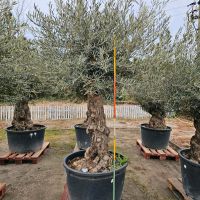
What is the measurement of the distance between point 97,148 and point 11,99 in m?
2.05

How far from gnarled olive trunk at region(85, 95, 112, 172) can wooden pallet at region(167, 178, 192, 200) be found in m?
1.25

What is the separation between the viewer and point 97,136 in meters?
3.49

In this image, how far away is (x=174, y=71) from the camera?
3436mm

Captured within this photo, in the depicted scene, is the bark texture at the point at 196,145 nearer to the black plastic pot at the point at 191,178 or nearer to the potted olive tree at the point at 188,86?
the potted olive tree at the point at 188,86

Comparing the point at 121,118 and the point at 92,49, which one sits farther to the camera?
the point at 121,118

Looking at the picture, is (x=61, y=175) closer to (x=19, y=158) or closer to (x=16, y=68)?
(x=19, y=158)

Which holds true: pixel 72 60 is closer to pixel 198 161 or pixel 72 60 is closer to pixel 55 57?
pixel 55 57

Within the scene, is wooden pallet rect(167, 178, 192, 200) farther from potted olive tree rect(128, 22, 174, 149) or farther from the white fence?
the white fence

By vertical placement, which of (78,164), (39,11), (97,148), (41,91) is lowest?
(78,164)

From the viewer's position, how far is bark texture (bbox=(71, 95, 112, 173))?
341 centimetres

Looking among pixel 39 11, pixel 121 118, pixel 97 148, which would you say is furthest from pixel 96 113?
pixel 121 118

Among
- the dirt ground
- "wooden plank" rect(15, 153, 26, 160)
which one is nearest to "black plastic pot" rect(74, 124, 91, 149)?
the dirt ground

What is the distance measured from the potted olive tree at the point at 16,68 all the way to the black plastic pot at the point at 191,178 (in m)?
2.46

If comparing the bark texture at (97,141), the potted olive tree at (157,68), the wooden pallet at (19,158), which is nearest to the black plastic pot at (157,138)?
the potted olive tree at (157,68)
